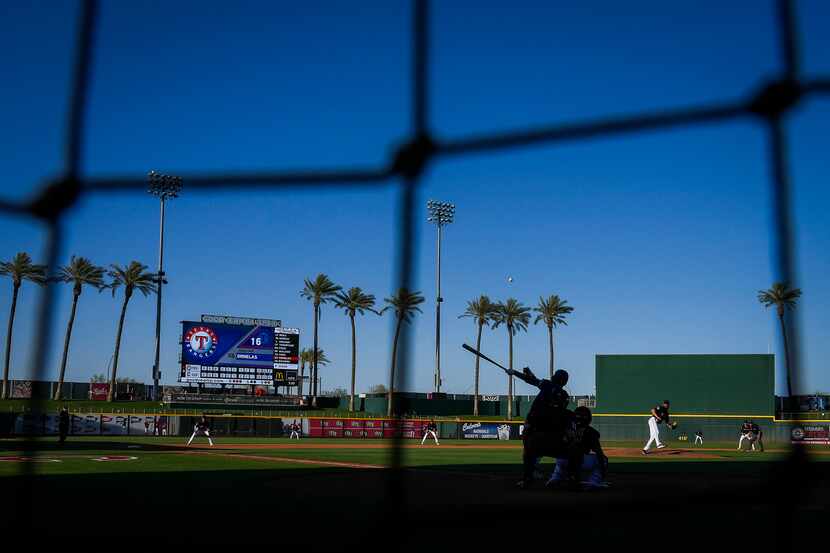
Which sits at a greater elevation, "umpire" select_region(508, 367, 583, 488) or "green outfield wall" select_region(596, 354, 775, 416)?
"green outfield wall" select_region(596, 354, 775, 416)

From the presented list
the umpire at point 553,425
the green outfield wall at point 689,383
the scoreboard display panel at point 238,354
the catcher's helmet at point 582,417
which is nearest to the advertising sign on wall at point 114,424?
the scoreboard display panel at point 238,354

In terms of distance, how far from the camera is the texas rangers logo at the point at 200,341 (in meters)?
57.9

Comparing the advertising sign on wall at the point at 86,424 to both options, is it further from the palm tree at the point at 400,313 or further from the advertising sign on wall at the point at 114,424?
the palm tree at the point at 400,313

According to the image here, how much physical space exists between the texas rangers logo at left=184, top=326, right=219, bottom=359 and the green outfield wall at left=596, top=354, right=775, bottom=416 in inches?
1006

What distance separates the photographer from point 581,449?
31.8ft

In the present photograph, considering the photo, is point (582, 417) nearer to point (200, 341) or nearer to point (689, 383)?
point (689, 383)

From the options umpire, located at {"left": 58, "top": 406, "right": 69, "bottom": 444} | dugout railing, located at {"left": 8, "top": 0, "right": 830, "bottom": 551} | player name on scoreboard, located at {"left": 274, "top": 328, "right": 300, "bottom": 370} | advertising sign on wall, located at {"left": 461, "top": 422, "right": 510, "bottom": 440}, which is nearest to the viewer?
dugout railing, located at {"left": 8, "top": 0, "right": 830, "bottom": 551}

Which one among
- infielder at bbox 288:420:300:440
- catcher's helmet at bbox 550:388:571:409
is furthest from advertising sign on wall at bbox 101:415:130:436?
catcher's helmet at bbox 550:388:571:409

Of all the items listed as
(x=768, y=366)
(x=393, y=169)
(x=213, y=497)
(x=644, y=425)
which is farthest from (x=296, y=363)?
(x=393, y=169)

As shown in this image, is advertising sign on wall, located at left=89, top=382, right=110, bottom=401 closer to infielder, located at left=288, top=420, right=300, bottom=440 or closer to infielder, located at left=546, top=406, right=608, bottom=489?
infielder, located at left=288, top=420, right=300, bottom=440

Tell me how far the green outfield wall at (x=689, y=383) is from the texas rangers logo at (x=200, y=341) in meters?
25.6

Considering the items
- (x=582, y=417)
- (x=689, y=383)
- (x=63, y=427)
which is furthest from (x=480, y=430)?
(x=582, y=417)

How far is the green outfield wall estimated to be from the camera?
46.4m

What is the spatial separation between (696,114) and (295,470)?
11.2 meters
